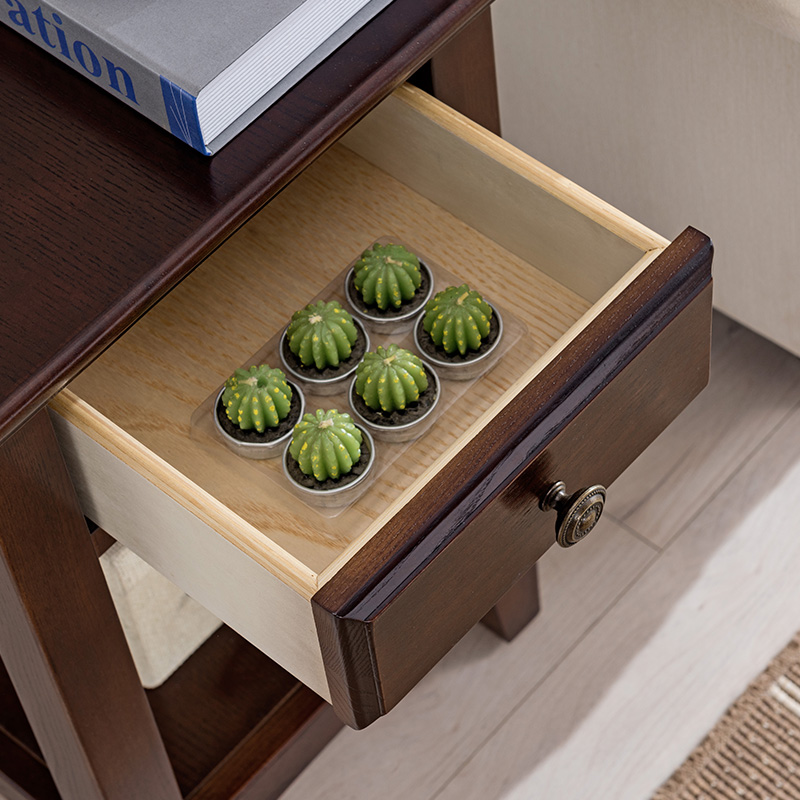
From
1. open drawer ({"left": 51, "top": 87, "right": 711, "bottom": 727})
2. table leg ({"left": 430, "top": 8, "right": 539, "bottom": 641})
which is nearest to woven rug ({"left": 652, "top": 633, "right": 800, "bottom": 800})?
open drawer ({"left": 51, "top": 87, "right": 711, "bottom": 727})

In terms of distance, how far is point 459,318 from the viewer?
825 millimetres

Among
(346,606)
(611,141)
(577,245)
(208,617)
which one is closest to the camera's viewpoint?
(346,606)

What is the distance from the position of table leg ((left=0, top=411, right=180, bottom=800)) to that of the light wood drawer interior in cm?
3

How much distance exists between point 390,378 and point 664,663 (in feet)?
1.71

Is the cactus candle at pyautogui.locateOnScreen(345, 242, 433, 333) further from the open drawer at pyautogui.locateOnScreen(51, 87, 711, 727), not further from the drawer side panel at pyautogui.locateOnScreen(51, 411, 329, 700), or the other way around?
the drawer side panel at pyautogui.locateOnScreen(51, 411, 329, 700)

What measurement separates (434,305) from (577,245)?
Answer: 0.10 meters

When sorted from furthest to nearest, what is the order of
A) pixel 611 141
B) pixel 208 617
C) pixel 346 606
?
pixel 611 141 < pixel 208 617 < pixel 346 606

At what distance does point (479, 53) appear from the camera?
0.86 m

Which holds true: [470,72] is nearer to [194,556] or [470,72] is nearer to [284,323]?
[284,323]

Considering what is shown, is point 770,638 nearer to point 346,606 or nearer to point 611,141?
point 611,141

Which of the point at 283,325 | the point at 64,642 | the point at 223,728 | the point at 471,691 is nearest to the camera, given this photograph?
the point at 64,642

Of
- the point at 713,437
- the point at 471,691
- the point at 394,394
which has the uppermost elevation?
the point at 394,394

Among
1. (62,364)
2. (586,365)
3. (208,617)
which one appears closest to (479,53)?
(586,365)

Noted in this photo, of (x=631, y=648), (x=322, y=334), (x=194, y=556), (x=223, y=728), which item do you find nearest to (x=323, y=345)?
(x=322, y=334)
